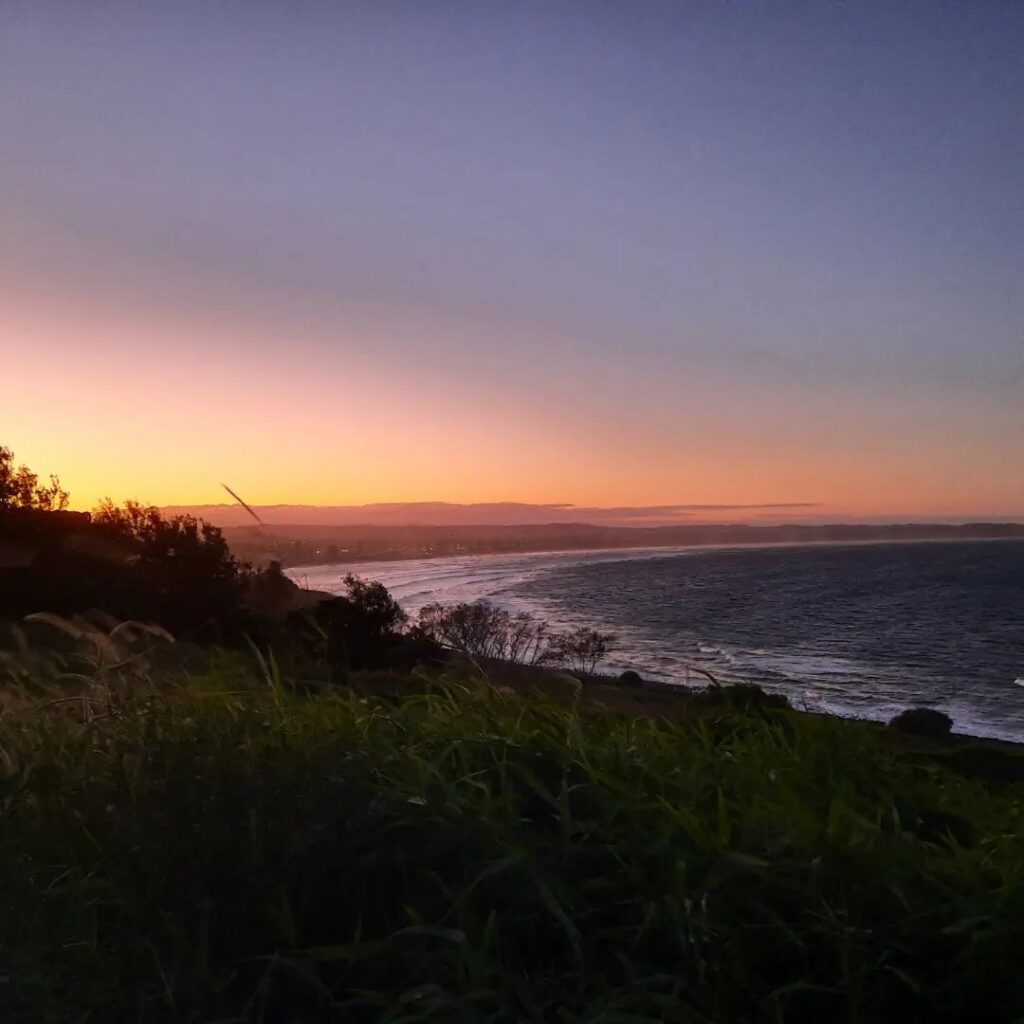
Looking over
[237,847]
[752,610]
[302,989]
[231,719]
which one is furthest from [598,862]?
[752,610]

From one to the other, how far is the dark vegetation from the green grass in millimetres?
10

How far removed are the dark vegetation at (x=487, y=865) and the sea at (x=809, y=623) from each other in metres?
1.27

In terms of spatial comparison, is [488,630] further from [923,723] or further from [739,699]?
[739,699]

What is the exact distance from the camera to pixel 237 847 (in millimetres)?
3777

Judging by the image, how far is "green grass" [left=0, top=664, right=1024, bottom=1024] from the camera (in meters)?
2.96

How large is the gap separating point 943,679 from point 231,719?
42.8 metres

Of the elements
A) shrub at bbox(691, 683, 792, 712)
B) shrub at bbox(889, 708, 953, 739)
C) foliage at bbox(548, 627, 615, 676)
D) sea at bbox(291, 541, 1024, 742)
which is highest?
shrub at bbox(691, 683, 792, 712)

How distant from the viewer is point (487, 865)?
3.48m

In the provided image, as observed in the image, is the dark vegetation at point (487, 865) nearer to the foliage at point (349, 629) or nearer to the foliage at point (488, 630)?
the foliage at point (349, 629)

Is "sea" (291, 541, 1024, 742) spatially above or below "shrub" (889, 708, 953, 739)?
below

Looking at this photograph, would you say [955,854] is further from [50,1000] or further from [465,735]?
[50,1000]

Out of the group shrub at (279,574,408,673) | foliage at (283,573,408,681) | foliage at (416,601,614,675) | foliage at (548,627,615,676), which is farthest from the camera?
Result: foliage at (548,627,615,676)

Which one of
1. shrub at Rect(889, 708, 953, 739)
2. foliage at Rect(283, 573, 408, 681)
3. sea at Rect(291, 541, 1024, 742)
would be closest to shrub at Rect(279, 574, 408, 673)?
foliage at Rect(283, 573, 408, 681)

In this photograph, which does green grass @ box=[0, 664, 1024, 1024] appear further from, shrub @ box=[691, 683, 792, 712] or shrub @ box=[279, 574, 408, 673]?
shrub @ box=[279, 574, 408, 673]
